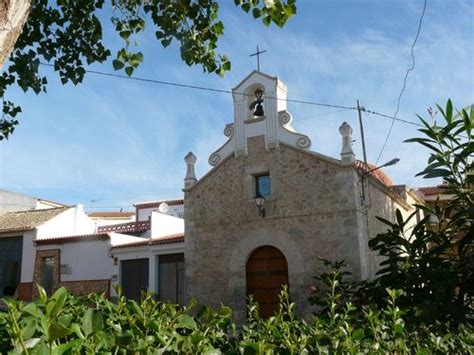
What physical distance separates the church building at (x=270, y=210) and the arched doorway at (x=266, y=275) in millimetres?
25

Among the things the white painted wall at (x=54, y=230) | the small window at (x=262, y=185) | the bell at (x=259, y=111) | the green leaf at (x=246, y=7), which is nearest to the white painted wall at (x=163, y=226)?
the white painted wall at (x=54, y=230)

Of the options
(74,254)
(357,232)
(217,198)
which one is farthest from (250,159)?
(74,254)

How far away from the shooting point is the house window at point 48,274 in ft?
58.7

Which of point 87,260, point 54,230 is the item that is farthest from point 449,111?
point 54,230

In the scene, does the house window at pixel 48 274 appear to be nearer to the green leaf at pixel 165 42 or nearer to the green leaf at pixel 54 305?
the green leaf at pixel 165 42

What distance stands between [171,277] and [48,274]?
18.3ft

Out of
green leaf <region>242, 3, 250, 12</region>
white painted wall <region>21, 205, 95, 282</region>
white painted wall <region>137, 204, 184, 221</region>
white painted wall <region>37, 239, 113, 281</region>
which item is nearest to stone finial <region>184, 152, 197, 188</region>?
white painted wall <region>37, 239, 113, 281</region>

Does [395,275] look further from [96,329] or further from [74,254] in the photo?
[74,254]

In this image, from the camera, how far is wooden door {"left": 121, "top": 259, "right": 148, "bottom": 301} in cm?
1603

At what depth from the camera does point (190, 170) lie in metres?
14.1

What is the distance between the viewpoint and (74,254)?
17.5m

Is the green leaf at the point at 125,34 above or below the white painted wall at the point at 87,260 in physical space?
above

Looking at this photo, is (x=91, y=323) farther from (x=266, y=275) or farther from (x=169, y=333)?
(x=266, y=275)

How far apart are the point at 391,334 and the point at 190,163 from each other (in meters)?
12.6
